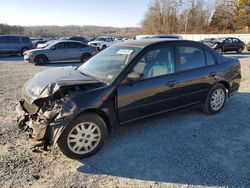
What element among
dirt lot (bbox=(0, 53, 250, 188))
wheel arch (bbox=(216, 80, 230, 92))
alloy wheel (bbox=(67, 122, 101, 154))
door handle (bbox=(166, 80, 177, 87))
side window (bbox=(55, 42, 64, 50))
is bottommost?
dirt lot (bbox=(0, 53, 250, 188))

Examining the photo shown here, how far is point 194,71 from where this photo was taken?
475 centimetres

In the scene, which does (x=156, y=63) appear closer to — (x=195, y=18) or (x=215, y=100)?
(x=215, y=100)

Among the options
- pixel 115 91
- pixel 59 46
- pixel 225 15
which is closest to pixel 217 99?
pixel 115 91

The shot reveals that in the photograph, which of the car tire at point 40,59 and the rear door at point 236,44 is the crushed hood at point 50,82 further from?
the rear door at point 236,44

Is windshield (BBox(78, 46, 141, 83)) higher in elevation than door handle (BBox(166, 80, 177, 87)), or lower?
higher

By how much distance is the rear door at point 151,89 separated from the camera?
3869mm

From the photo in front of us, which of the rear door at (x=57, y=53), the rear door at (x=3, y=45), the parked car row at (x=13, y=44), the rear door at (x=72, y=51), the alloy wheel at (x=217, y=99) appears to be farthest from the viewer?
the parked car row at (x=13, y=44)

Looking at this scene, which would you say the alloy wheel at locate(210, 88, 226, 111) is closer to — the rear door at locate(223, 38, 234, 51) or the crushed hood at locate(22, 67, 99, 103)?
the crushed hood at locate(22, 67, 99, 103)

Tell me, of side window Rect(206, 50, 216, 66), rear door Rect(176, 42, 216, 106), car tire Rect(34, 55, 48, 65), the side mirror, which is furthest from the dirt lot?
car tire Rect(34, 55, 48, 65)

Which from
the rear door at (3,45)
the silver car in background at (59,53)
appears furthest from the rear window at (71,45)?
the rear door at (3,45)

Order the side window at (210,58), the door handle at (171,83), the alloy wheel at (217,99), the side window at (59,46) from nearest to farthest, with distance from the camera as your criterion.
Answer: the door handle at (171,83) < the side window at (210,58) < the alloy wheel at (217,99) < the side window at (59,46)

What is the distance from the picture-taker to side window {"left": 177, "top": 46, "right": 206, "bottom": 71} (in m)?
4.62

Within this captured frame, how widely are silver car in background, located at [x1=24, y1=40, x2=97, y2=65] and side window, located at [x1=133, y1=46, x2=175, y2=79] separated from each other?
10.4 meters

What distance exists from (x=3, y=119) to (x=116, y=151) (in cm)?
265
